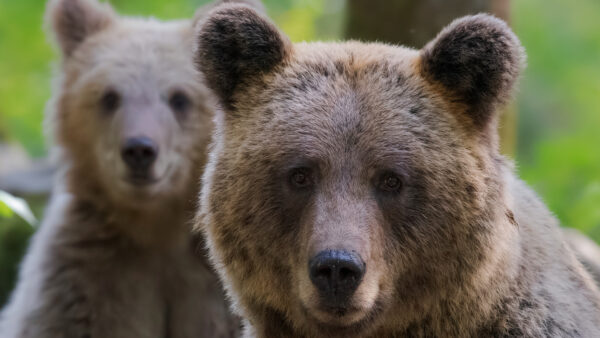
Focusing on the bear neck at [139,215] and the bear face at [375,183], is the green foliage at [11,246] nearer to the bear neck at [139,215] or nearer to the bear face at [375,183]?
the bear neck at [139,215]

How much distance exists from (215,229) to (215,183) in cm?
23

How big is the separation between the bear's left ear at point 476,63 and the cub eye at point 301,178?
782 mm

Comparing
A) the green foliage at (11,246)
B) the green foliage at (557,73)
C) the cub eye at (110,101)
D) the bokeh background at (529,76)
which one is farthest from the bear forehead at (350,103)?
the green foliage at (557,73)

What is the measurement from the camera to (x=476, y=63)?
4.61 metres

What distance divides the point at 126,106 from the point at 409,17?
231cm

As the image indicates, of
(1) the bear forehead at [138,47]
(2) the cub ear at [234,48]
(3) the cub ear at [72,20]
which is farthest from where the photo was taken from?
(3) the cub ear at [72,20]

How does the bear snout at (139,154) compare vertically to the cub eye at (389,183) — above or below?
below

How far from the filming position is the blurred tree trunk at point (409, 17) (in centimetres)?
740

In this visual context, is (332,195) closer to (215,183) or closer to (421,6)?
(215,183)

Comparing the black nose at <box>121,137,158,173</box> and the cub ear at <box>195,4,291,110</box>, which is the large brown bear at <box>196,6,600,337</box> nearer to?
the cub ear at <box>195,4,291,110</box>

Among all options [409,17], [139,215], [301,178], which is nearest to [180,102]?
[139,215]

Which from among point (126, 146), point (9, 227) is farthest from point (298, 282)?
point (9, 227)

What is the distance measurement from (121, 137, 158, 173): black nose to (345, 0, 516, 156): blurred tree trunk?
1947mm

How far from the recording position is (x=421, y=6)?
24.6 ft
